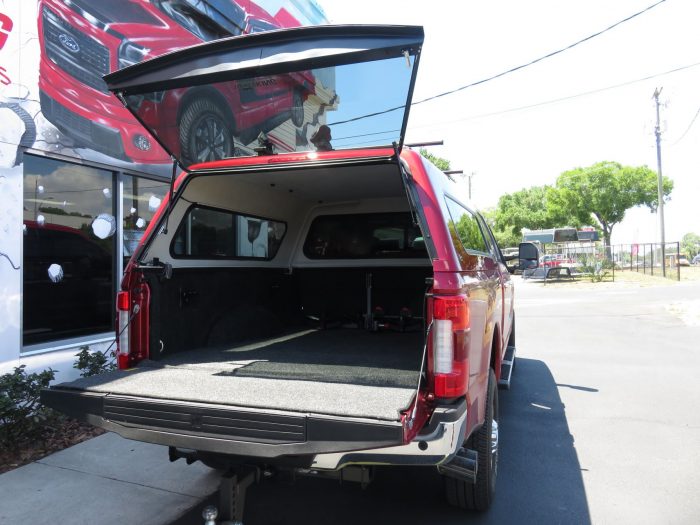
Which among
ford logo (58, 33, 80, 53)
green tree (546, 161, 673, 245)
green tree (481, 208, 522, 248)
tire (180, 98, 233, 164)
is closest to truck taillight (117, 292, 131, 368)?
tire (180, 98, 233, 164)

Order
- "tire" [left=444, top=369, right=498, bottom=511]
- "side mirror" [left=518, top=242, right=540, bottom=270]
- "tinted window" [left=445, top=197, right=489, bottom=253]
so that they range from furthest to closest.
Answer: "side mirror" [left=518, top=242, right=540, bottom=270] → "tinted window" [left=445, top=197, right=489, bottom=253] → "tire" [left=444, top=369, right=498, bottom=511]

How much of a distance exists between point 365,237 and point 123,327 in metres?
2.71

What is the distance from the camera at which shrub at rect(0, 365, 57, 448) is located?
13.0ft

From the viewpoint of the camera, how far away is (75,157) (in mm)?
5469

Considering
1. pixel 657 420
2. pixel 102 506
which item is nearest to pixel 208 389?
pixel 102 506

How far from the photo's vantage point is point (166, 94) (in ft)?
Answer: 10.7

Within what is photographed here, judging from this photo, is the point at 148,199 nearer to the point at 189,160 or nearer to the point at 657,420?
the point at 189,160

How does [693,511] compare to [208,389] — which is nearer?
[208,389]

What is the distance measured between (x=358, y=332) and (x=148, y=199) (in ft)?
11.3

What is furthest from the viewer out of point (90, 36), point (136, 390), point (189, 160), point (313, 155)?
point (90, 36)

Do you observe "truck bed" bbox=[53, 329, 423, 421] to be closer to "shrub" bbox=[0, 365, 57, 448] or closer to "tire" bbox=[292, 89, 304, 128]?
"shrub" bbox=[0, 365, 57, 448]

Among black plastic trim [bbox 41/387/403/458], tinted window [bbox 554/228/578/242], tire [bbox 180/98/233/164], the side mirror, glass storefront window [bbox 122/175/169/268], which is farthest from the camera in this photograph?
tinted window [bbox 554/228/578/242]

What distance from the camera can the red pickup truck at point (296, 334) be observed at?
94.2 inches

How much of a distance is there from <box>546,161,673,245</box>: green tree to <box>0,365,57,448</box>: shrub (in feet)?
133
